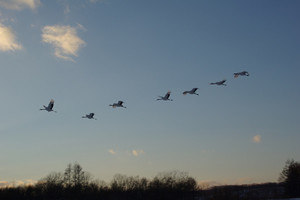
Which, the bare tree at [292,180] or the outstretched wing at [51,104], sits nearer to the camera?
the outstretched wing at [51,104]

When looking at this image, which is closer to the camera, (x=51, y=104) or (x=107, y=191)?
(x=51, y=104)

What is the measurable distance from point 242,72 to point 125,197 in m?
86.4

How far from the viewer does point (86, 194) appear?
10519cm

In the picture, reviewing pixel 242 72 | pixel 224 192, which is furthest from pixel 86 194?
pixel 242 72

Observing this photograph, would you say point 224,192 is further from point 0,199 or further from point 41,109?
point 0,199

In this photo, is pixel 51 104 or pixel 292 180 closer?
pixel 51 104

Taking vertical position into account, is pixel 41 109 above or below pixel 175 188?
above

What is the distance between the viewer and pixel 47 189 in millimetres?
102875

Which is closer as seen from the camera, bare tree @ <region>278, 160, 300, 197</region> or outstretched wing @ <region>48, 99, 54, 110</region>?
outstretched wing @ <region>48, 99, 54, 110</region>

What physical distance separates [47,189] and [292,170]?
223 ft

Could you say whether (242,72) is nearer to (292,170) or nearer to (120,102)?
(120,102)

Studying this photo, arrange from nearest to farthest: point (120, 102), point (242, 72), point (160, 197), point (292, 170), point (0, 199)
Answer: point (242, 72) < point (120, 102) < point (292, 170) < point (0, 199) < point (160, 197)

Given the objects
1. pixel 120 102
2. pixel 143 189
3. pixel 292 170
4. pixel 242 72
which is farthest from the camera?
pixel 143 189

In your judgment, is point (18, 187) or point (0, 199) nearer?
point (0, 199)
